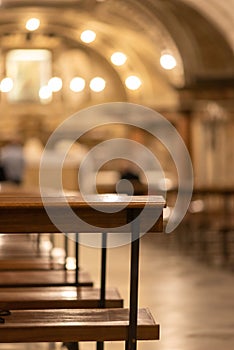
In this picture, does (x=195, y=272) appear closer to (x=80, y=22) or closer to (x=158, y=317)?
(x=158, y=317)

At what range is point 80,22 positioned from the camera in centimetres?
2044

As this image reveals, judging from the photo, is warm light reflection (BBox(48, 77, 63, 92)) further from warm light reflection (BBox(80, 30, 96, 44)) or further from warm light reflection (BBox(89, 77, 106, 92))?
warm light reflection (BBox(80, 30, 96, 44))

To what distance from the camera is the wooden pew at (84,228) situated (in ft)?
15.3

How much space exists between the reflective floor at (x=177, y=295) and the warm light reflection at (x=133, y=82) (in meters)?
9.70

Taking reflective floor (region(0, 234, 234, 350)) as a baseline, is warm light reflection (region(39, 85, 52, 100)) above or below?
above

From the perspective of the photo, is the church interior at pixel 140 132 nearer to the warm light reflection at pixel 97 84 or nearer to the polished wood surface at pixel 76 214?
the warm light reflection at pixel 97 84

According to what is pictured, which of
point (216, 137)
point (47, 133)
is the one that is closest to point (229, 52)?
point (216, 137)

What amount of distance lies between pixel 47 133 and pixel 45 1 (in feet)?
25.8

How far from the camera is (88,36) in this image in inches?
870

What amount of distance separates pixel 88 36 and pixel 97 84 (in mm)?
1375

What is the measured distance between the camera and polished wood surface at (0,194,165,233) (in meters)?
4.64

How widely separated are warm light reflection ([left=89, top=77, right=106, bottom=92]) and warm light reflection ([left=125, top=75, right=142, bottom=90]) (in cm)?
61

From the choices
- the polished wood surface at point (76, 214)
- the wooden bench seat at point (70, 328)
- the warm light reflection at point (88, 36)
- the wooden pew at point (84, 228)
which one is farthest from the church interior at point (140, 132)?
the polished wood surface at point (76, 214)

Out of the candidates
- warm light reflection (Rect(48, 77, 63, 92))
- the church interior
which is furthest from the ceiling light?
Answer: warm light reflection (Rect(48, 77, 63, 92))
